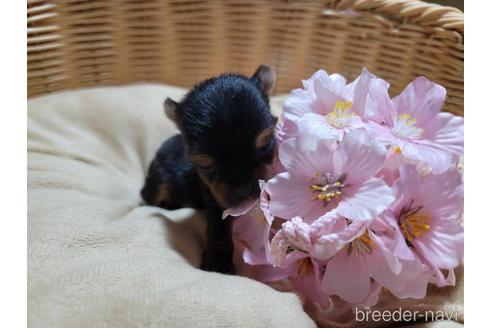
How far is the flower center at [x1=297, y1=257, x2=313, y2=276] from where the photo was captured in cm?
120

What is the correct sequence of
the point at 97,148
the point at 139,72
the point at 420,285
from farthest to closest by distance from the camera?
the point at 139,72 < the point at 97,148 < the point at 420,285

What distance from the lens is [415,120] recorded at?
1.15 m

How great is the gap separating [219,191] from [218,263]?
22cm

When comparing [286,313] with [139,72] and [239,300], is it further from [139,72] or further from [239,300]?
[139,72]

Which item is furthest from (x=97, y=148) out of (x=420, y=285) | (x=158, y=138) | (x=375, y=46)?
(x=420, y=285)

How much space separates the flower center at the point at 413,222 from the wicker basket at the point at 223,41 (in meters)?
0.76

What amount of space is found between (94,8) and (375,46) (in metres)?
1.05

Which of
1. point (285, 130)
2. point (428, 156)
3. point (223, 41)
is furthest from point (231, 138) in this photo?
point (223, 41)

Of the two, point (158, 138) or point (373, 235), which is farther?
point (158, 138)

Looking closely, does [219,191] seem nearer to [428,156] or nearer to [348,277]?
[348,277]

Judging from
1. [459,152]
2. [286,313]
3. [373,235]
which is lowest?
[286,313]

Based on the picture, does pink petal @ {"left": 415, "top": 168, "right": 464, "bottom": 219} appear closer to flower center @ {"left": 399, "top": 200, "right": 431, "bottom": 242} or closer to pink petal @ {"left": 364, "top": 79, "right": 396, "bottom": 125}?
flower center @ {"left": 399, "top": 200, "right": 431, "bottom": 242}

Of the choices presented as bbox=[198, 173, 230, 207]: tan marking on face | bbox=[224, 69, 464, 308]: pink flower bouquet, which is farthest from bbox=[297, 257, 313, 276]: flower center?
bbox=[198, 173, 230, 207]: tan marking on face

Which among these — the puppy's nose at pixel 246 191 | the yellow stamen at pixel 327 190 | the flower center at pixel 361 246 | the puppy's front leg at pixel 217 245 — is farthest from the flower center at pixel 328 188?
the puppy's front leg at pixel 217 245
